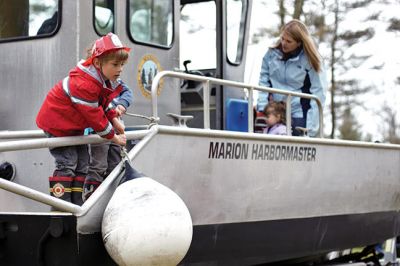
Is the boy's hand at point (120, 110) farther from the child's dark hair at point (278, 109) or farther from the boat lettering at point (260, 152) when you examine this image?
the child's dark hair at point (278, 109)

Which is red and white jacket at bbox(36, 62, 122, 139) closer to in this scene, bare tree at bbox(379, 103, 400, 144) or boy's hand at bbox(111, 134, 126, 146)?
boy's hand at bbox(111, 134, 126, 146)

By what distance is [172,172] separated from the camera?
16.3 ft

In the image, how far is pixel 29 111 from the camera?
5.60 meters

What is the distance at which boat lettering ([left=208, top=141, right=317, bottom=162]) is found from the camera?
17.5 ft

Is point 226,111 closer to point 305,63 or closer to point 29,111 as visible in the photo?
point 305,63

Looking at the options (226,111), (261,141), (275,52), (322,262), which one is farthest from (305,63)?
(322,262)

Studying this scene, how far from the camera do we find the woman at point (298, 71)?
679cm

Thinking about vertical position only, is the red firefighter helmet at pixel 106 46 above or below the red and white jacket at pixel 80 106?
above

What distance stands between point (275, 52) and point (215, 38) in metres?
0.78

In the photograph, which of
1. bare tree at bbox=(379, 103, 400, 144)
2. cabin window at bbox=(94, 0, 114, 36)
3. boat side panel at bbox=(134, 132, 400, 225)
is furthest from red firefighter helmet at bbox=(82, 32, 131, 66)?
bare tree at bbox=(379, 103, 400, 144)

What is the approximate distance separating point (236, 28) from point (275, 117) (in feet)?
4.21

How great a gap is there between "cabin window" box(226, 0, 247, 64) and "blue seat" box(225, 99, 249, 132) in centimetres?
67

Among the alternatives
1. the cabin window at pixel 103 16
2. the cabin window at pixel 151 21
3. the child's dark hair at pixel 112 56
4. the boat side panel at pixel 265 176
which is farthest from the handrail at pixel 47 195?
the cabin window at pixel 151 21

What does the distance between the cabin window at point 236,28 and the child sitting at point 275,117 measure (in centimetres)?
93
